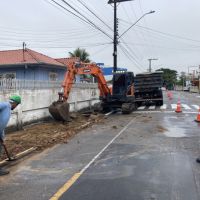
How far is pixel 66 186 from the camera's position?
6988 millimetres

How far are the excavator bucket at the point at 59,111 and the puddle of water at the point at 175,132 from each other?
520cm

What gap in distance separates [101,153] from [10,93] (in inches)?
233

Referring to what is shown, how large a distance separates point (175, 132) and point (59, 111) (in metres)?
5.77

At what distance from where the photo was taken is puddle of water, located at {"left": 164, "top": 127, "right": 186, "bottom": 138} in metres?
13.8

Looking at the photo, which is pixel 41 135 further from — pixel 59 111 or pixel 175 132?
pixel 175 132

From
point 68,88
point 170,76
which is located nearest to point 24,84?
point 68,88

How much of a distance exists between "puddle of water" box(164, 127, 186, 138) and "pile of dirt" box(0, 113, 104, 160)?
356 centimetres

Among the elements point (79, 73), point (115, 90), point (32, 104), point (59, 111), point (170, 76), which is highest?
point (170, 76)

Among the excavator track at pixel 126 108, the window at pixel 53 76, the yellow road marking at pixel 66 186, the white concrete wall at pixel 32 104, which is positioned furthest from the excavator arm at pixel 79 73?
the yellow road marking at pixel 66 186

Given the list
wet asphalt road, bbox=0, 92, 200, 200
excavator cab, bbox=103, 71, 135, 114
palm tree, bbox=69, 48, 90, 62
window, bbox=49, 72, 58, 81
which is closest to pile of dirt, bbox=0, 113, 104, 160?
wet asphalt road, bbox=0, 92, 200, 200

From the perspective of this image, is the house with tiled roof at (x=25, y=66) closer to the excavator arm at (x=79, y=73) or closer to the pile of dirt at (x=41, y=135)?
the excavator arm at (x=79, y=73)

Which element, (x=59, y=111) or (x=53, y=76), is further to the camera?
(x=53, y=76)

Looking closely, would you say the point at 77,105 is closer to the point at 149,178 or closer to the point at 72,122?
the point at 72,122

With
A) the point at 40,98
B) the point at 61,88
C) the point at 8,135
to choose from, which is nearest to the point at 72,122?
the point at 40,98
